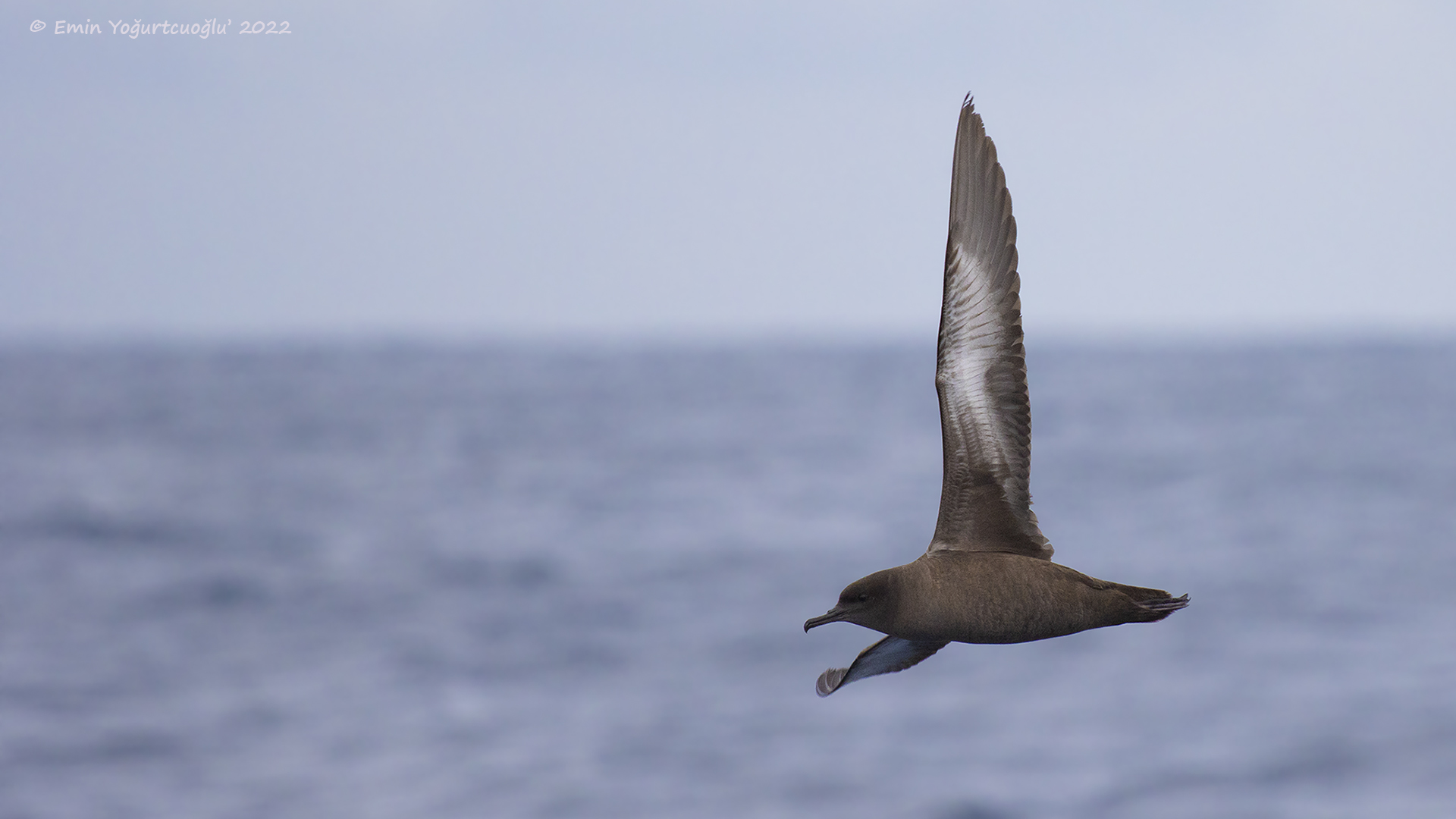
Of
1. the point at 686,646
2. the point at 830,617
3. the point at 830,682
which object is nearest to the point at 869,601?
the point at 830,617

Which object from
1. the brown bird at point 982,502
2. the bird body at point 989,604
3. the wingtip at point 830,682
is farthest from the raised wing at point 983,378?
the wingtip at point 830,682

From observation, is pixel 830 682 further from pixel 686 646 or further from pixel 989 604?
pixel 686 646

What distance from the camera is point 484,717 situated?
36.8 meters

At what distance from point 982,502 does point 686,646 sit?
125 ft

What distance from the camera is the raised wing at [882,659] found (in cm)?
674

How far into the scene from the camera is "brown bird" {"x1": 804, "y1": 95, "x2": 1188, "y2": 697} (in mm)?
6074

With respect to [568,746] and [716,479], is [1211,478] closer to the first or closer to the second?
[716,479]

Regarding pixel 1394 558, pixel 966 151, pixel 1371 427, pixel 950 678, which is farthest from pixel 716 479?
pixel 966 151

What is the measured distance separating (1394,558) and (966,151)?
54.8 meters

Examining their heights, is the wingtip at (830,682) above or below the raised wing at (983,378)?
below

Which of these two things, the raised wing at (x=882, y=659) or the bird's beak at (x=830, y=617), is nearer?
the bird's beak at (x=830, y=617)

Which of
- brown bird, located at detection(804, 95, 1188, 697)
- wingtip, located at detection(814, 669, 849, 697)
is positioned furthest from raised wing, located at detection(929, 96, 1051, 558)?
wingtip, located at detection(814, 669, 849, 697)

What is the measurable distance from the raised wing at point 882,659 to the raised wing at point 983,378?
0.59 meters

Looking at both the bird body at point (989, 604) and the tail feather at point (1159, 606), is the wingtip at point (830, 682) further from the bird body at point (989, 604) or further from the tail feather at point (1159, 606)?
the tail feather at point (1159, 606)
